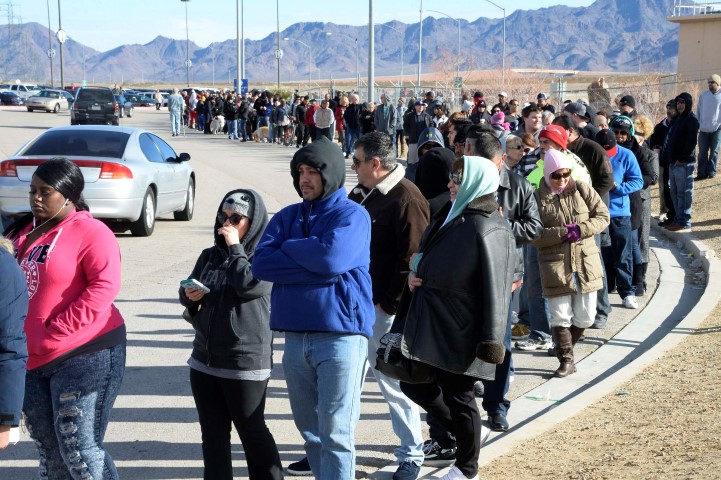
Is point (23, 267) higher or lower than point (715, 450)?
higher

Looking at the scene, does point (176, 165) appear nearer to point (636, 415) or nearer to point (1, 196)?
point (1, 196)

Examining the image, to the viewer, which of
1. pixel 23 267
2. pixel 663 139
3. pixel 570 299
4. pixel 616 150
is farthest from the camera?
pixel 663 139

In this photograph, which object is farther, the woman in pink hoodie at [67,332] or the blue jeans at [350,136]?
the blue jeans at [350,136]

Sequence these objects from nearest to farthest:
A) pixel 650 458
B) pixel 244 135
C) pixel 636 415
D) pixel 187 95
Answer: pixel 650 458, pixel 636 415, pixel 244 135, pixel 187 95

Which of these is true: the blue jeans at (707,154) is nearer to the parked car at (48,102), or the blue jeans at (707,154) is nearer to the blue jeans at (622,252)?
the blue jeans at (622,252)

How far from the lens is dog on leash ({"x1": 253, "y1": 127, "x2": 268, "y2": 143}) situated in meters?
41.2

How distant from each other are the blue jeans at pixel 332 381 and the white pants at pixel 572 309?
328 cm

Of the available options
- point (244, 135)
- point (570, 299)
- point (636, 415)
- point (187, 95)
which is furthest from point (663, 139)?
point (187, 95)

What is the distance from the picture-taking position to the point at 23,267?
5012mm

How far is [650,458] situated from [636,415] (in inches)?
39.3

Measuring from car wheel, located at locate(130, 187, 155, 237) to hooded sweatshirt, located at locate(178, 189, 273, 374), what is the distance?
10417 millimetres

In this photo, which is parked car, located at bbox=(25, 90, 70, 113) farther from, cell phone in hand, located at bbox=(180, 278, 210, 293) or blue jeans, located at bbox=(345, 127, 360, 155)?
cell phone in hand, located at bbox=(180, 278, 210, 293)

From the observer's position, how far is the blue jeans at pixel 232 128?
43188 millimetres

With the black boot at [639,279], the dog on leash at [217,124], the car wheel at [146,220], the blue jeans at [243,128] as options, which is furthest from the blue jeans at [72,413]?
the dog on leash at [217,124]
